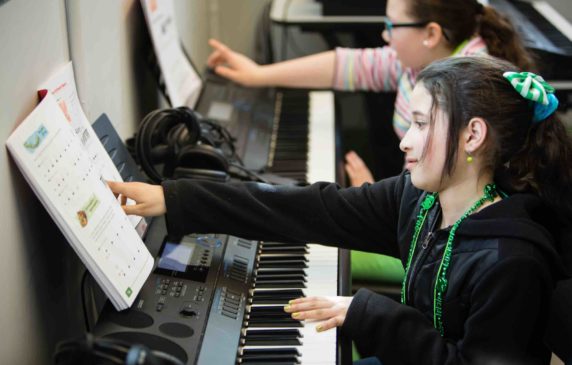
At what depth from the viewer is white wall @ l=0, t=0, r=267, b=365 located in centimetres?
107

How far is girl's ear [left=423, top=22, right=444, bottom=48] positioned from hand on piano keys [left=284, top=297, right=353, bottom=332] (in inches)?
32.6

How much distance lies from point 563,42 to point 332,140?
29.6 inches

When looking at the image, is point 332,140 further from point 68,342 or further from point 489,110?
point 68,342

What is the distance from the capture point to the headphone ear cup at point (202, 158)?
5.17ft

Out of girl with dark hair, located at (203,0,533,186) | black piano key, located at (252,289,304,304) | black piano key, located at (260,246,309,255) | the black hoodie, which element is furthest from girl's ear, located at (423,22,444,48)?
black piano key, located at (252,289,304,304)

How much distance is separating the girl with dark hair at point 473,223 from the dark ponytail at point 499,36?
59 cm

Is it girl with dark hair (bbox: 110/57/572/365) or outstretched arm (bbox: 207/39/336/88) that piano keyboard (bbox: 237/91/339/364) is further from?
outstretched arm (bbox: 207/39/336/88)

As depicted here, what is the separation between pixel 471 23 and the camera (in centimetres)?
187

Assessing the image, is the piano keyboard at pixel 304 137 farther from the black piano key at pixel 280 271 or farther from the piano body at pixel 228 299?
the black piano key at pixel 280 271

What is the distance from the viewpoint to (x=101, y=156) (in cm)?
133

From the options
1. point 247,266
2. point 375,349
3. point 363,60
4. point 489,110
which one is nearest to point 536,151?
point 489,110

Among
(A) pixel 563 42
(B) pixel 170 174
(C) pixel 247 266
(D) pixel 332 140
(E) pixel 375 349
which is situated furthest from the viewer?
(A) pixel 563 42

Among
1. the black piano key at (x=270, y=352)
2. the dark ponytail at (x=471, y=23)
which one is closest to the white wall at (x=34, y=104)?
the black piano key at (x=270, y=352)

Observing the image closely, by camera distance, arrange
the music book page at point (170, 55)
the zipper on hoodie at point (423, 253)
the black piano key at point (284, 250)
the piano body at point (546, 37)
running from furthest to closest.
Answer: the piano body at point (546, 37) < the music book page at point (170, 55) < the black piano key at point (284, 250) < the zipper on hoodie at point (423, 253)
